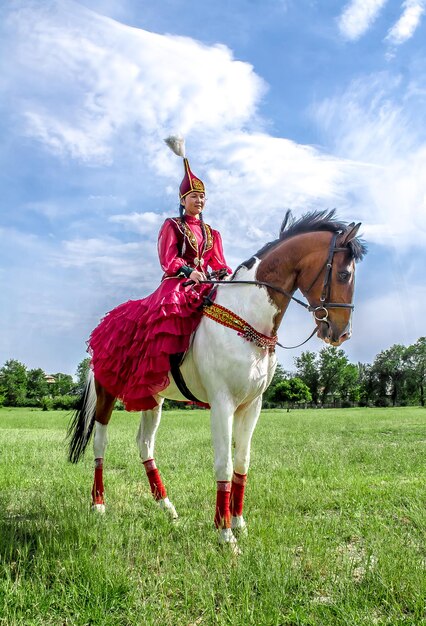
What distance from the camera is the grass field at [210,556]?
353cm

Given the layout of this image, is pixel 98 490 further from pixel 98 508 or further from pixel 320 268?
pixel 320 268

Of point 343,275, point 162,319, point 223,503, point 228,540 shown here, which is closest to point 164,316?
point 162,319

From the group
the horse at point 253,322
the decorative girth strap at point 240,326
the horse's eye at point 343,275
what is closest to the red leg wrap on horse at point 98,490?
the horse at point 253,322

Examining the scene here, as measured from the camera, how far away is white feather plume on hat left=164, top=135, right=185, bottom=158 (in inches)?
227

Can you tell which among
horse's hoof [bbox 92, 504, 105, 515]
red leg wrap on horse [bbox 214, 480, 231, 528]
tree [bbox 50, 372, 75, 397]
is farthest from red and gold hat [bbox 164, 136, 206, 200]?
tree [bbox 50, 372, 75, 397]

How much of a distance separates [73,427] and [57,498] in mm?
1010

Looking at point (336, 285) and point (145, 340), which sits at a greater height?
point (336, 285)

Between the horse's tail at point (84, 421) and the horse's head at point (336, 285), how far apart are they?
3584mm

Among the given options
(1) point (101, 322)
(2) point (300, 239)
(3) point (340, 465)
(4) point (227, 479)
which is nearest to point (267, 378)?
(4) point (227, 479)

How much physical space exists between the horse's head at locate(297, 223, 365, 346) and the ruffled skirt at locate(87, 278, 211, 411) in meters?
1.26

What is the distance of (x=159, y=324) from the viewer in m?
5.09

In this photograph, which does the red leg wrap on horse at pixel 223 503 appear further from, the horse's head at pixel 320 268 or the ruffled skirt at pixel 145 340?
the horse's head at pixel 320 268

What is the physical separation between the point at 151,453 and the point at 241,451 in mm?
1676

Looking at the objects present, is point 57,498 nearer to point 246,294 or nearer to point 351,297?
point 246,294
